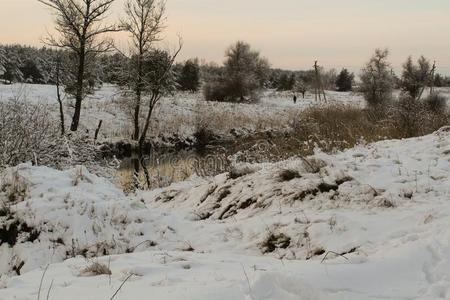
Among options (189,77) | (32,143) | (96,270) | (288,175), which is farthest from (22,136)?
(189,77)

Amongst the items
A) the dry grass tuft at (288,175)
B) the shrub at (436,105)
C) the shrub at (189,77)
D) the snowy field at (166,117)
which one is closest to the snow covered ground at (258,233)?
the dry grass tuft at (288,175)

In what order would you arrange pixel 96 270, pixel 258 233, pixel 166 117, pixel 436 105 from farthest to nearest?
pixel 166 117 < pixel 436 105 < pixel 258 233 < pixel 96 270

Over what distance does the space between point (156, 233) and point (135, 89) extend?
70.8 feet

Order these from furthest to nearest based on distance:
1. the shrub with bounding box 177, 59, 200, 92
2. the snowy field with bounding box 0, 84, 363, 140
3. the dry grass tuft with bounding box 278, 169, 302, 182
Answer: the shrub with bounding box 177, 59, 200, 92
the snowy field with bounding box 0, 84, 363, 140
the dry grass tuft with bounding box 278, 169, 302, 182

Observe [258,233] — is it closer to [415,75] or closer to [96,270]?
[96,270]

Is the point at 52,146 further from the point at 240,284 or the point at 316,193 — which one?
the point at 240,284

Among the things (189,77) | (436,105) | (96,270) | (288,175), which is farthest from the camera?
(189,77)

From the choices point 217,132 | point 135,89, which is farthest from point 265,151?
point 217,132

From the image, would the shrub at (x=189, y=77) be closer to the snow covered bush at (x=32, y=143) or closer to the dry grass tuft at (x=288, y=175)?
the snow covered bush at (x=32, y=143)

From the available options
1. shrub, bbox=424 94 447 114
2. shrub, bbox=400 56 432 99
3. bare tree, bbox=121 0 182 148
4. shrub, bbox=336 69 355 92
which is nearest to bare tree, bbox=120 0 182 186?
bare tree, bbox=121 0 182 148

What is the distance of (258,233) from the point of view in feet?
18.6

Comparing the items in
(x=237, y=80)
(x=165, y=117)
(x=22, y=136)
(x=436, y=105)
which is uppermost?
(x=237, y=80)

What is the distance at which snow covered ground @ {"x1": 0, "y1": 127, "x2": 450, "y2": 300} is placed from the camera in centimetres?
312

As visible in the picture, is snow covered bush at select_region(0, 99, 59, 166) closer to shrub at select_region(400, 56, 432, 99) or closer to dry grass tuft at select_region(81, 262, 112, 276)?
dry grass tuft at select_region(81, 262, 112, 276)
